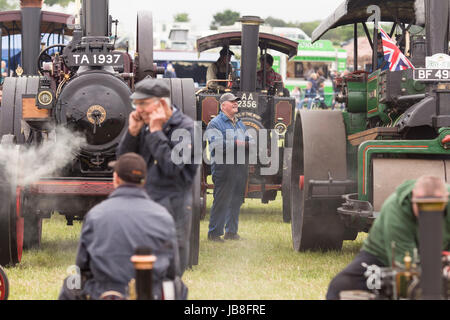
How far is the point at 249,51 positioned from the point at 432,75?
192 inches

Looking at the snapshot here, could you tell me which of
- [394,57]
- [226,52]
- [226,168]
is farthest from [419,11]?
[226,52]

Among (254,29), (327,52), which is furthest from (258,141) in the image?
(327,52)

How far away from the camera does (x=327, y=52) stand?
32844 mm

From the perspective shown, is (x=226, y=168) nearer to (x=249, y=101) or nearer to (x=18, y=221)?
(x=249, y=101)

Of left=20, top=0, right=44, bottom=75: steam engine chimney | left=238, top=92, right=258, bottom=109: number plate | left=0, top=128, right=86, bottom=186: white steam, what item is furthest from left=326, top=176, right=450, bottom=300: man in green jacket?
left=20, top=0, right=44, bottom=75: steam engine chimney

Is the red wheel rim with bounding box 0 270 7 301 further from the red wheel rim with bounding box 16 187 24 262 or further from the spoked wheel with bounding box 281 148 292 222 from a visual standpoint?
the spoked wheel with bounding box 281 148 292 222

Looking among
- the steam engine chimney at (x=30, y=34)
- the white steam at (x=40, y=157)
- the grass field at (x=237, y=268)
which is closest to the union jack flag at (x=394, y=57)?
the grass field at (x=237, y=268)

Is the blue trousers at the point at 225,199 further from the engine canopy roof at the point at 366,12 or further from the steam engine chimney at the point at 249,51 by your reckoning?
the steam engine chimney at the point at 249,51

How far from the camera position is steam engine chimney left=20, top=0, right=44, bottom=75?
10.6 metres

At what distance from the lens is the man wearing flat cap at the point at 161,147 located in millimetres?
4680

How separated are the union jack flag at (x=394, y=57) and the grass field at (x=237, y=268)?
1661 millimetres

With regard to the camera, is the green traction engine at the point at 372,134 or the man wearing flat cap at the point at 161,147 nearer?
the man wearing flat cap at the point at 161,147
